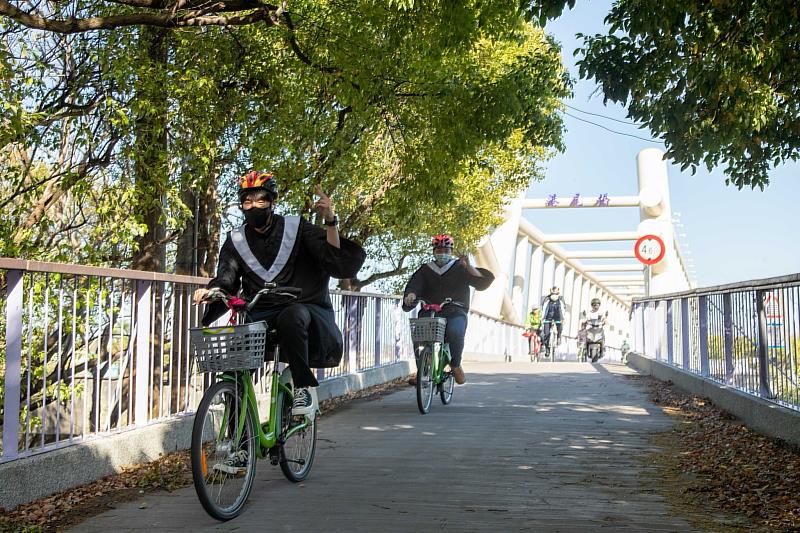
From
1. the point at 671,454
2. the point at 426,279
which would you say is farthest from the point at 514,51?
the point at 671,454

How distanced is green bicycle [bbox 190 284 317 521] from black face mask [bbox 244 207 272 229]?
16.2 inches

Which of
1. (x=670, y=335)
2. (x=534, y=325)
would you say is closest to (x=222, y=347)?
(x=670, y=335)

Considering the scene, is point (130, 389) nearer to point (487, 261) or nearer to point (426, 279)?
point (426, 279)

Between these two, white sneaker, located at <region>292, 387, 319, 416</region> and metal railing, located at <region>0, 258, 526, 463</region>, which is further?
white sneaker, located at <region>292, 387, 319, 416</region>

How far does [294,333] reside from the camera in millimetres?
5426

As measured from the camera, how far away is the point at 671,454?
697 cm

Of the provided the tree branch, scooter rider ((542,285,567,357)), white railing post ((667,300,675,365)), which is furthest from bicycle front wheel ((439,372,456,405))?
scooter rider ((542,285,567,357))

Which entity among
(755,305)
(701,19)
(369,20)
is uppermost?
(369,20)

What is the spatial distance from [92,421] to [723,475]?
4173 millimetres

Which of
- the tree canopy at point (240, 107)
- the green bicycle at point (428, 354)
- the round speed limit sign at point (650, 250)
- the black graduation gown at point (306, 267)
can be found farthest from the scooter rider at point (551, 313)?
the black graduation gown at point (306, 267)

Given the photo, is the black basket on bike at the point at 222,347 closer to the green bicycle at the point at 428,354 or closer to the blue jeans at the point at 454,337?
the green bicycle at the point at 428,354

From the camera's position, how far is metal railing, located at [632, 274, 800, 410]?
23.3 feet

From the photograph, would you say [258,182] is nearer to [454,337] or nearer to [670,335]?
[454,337]

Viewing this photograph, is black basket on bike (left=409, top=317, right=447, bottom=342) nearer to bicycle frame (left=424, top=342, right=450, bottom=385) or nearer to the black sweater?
bicycle frame (left=424, top=342, right=450, bottom=385)
